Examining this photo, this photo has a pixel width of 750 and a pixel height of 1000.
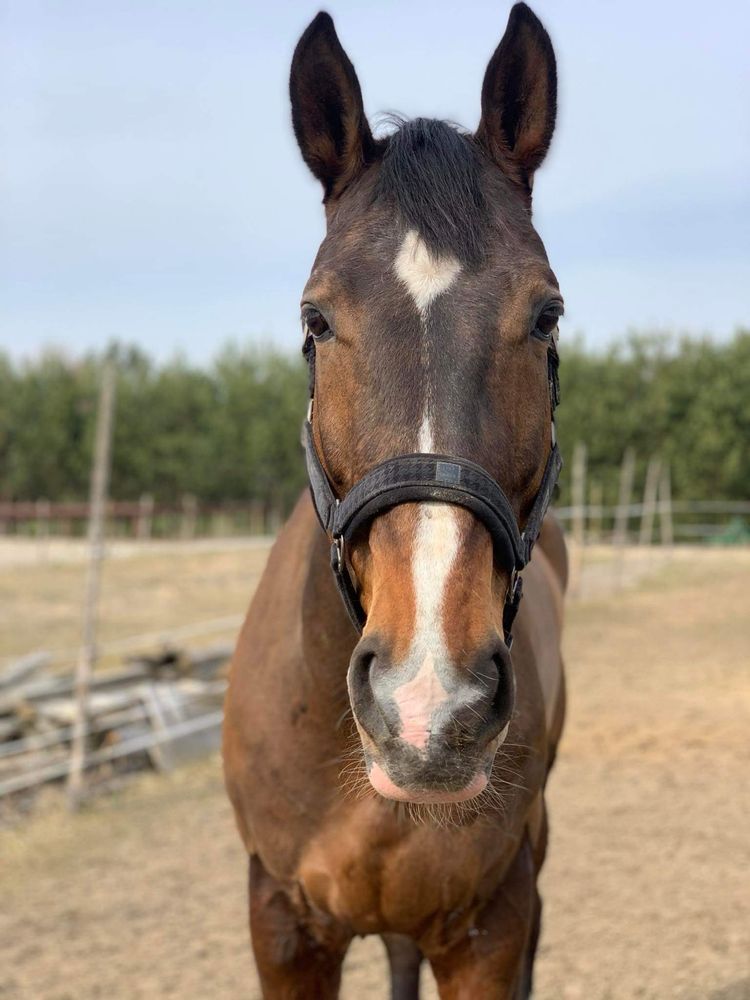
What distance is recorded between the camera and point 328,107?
2.01 metres

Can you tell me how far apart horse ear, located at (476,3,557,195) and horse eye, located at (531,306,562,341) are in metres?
0.36

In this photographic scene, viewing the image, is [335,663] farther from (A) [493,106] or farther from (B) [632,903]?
(B) [632,903]

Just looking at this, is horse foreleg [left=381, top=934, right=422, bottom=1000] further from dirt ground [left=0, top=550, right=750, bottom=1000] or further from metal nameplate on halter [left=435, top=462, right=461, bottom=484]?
metal nameplate on halter [left=435, top=462, right=461, bottom=484]

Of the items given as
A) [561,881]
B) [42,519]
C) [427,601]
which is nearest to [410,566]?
[427,601]

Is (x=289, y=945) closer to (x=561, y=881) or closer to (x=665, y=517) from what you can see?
(x=561, y=881)

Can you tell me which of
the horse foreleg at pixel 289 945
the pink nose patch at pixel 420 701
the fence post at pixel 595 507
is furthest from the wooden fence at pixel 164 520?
the pink nose patch at pixel 420 701

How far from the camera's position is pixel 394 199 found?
1.84 meters

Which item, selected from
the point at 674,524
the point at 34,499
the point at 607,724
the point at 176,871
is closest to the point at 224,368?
the point at 34,499

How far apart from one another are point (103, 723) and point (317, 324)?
6318 millimetres

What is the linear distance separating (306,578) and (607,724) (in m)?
7.12

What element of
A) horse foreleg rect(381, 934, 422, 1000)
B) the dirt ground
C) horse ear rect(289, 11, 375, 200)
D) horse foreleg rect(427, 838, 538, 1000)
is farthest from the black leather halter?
the dirt ground

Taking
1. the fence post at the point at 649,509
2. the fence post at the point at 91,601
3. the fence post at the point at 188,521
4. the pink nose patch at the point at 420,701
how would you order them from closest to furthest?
the pink nose patch at the point at 420,701 < the fence post at the point at 91,601 < the fence post at the point at 649,509 < the fence post at the point at 188,521

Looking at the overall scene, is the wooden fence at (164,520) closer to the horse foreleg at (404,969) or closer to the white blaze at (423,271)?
the horse foreleg at (404,969)

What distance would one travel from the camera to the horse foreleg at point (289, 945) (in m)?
2.30
